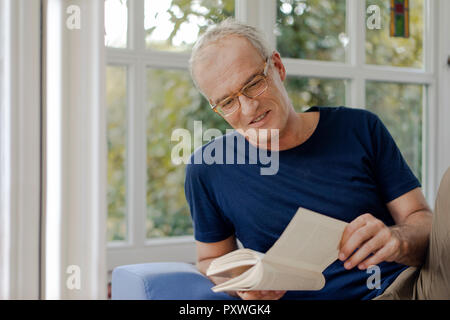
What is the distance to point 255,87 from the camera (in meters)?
1.12

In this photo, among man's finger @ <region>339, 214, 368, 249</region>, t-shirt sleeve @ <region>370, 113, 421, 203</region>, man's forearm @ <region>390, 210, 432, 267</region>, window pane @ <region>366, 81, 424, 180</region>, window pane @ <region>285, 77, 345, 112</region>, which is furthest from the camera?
window pane @ <region>366, 81, 424, 180</region>

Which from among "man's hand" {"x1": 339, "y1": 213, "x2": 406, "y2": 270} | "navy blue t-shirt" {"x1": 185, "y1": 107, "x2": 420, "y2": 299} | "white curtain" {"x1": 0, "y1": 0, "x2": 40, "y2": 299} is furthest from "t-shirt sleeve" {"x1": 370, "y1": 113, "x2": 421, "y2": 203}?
"white curtain" {"x1": 0, "y1": 0, "x2": 40, "y2": 299}

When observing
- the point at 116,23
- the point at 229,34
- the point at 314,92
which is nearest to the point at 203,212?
the point at 229,34

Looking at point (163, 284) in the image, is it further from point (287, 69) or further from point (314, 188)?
point (287, 69)

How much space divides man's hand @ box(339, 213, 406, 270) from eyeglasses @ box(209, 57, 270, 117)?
1.24 feet

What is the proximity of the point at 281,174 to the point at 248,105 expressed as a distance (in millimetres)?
196

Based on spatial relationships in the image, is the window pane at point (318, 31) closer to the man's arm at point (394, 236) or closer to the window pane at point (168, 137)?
the window pane at point (168, 137)

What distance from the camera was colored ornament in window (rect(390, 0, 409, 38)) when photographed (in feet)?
5.34

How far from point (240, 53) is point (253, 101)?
12cm

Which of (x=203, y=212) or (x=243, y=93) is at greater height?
(x=243, y=93)

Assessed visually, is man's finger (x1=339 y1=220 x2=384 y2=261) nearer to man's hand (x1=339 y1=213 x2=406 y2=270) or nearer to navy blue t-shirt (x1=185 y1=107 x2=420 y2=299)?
man's hand (x1=339 y1=213 x2=406 y2=270)
